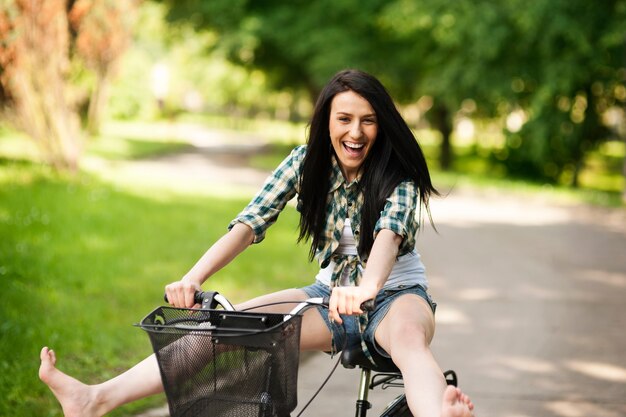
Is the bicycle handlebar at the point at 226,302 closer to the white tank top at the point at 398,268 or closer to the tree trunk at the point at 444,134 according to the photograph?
the white tank top at the point at 398,268

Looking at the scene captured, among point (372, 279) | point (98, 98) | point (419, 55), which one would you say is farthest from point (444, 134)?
point (372, 279)

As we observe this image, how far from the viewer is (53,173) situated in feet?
48.1

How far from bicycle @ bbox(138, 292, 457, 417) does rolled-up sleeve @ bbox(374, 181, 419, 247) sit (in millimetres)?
607

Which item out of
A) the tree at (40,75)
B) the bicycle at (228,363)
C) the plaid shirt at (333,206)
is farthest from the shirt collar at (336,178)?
the tree at (40,75)

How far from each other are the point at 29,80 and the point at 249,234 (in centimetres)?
1205

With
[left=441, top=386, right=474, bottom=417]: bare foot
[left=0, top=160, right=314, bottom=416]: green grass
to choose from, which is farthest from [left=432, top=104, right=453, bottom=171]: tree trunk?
[left=441, top=386, right=474, bottom=417]: bare foot

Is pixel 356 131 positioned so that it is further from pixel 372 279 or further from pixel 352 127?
pixel 372 279

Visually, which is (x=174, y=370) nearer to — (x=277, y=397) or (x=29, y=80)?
(x=277, y=397)

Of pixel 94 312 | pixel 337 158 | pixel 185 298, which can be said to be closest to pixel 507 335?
pixel 94 312

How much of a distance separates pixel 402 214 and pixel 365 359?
0.49 meters

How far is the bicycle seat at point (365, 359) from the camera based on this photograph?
278 centimetres

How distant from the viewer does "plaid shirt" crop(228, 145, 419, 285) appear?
2934 millimetres

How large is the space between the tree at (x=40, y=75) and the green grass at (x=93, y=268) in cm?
114

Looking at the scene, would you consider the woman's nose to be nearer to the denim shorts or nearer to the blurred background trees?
the denim shorts
